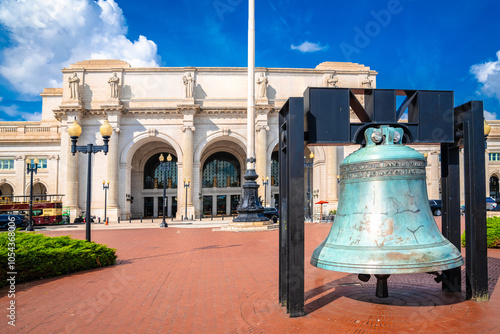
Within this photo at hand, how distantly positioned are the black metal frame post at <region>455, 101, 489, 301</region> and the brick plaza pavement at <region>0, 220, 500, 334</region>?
0.48m

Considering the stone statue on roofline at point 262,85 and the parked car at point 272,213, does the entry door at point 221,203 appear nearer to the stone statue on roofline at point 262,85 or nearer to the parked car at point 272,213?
the stone statue on roofline at point 262,85

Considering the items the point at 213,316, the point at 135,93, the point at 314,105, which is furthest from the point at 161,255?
the point at 135,93

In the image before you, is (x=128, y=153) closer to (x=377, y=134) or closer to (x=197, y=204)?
(x=197, y=204)

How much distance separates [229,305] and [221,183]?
169 ft

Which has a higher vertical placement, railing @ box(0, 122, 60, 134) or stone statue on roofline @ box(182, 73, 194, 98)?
stone statue on roofline @ box(182, 73, 194, 98)

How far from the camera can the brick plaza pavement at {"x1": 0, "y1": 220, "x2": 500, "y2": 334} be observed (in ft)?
17.4

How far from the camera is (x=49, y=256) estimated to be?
9336 mm

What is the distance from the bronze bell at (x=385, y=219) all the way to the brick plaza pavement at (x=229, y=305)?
3.56 ft

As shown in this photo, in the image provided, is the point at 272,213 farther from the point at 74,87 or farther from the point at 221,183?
the point at 74,87

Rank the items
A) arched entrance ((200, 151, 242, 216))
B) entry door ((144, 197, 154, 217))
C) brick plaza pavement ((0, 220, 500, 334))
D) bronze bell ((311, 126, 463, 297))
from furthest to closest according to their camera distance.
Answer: arched entrance ((200, 151, 242, 216))
entry door ((144, 197, 154, 217))
brick plaza pavement ((0, 220, 500, 334))
bronze bell ((311, 126, 463, 297))

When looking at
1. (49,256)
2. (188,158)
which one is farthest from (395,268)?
(188,158)

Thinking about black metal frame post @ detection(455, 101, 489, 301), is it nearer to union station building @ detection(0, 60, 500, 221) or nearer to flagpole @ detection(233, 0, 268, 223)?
flagpole @ detection(233, 0, 268, 223)

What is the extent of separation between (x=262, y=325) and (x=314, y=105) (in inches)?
135

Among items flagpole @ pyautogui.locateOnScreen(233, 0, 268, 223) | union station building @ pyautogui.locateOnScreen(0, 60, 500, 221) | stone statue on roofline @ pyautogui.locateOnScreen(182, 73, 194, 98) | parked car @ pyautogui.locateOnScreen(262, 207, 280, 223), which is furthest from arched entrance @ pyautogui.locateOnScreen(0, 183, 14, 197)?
flagpole @ pyautogui.locateOnScreen(233, 0, 268, 223)
